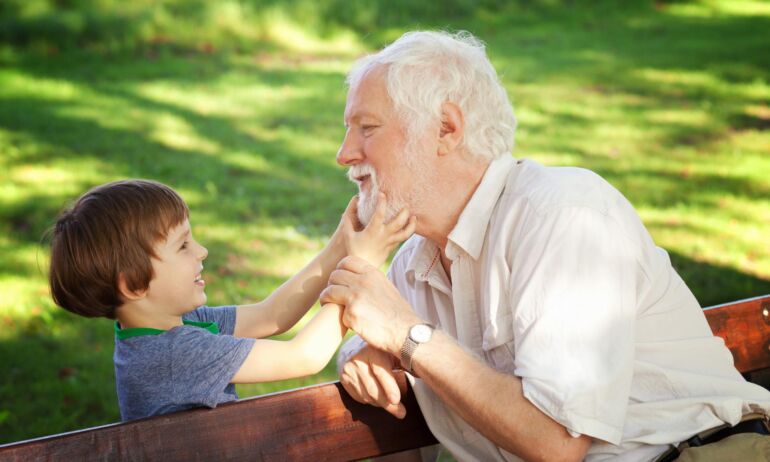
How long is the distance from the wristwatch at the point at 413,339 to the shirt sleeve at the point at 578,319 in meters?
0.24

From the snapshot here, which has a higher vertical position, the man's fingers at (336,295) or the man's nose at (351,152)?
the man's nose at (351,152)

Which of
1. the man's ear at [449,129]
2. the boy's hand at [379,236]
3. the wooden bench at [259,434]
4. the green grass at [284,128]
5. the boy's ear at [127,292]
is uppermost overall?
the man's ear at [449,129]

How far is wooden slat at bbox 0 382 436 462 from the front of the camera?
87.3 inches

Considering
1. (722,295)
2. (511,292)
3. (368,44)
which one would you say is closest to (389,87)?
(511,292)

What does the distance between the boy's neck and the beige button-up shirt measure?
2.53 feet

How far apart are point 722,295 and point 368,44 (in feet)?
22.5

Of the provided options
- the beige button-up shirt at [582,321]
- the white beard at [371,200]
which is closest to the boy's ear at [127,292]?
the white beard at [371,200]

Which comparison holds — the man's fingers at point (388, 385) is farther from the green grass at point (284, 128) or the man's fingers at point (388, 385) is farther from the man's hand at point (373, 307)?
the green grass at point (284, 128)

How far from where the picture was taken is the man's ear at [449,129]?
2.82m

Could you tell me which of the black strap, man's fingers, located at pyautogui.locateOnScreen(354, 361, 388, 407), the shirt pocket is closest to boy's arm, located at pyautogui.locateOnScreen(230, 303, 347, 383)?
man's fingers, located at pyautogui.locateOnScreen(354, 361, 388, 407)

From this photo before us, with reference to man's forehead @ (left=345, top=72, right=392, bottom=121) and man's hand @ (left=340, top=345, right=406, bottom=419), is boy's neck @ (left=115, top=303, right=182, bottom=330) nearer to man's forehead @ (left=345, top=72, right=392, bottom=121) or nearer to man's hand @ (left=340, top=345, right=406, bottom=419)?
man's hand @ (left=340, top=345, right=406, bottom=419)

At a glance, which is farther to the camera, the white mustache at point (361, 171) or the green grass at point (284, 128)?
the green grass at point (284, 128)

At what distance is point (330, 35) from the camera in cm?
1158

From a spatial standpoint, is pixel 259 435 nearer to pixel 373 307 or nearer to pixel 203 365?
pixel 203 365
